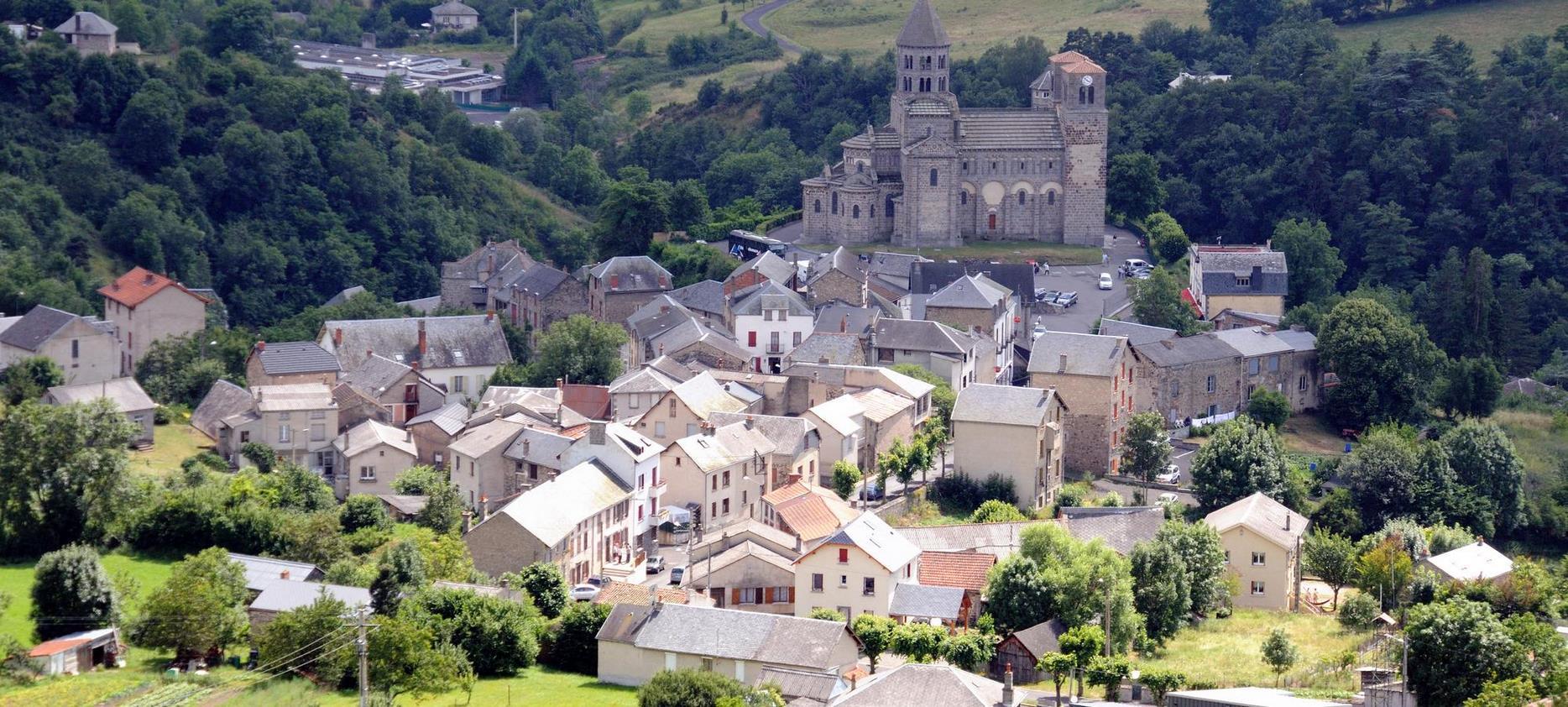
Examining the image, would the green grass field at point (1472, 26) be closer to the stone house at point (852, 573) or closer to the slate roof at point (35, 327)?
the stone house at point (852, 573)

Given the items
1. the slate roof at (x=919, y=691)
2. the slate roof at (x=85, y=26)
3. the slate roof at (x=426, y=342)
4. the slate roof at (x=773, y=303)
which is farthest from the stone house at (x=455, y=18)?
the slate roof at (x=919, y=691)

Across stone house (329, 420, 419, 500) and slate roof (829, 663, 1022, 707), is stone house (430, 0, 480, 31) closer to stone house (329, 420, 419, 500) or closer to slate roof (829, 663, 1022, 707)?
stone house (329, 420, 419, 500)

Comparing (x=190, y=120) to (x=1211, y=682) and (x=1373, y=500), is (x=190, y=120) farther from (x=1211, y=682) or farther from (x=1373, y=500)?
(x=1211, y=682)

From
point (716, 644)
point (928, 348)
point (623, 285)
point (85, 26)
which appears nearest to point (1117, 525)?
point (928, 348)

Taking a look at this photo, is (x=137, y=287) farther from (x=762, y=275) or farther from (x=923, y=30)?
(x=923, y=30)

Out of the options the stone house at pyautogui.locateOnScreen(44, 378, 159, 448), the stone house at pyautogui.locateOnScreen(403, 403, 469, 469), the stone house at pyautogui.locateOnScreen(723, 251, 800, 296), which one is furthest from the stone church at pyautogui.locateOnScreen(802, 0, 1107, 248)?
the stone house at pyautogui.locateOnScreen(44, 378, 159, 448)

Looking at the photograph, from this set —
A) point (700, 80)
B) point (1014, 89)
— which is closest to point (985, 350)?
point (1014, 89)
